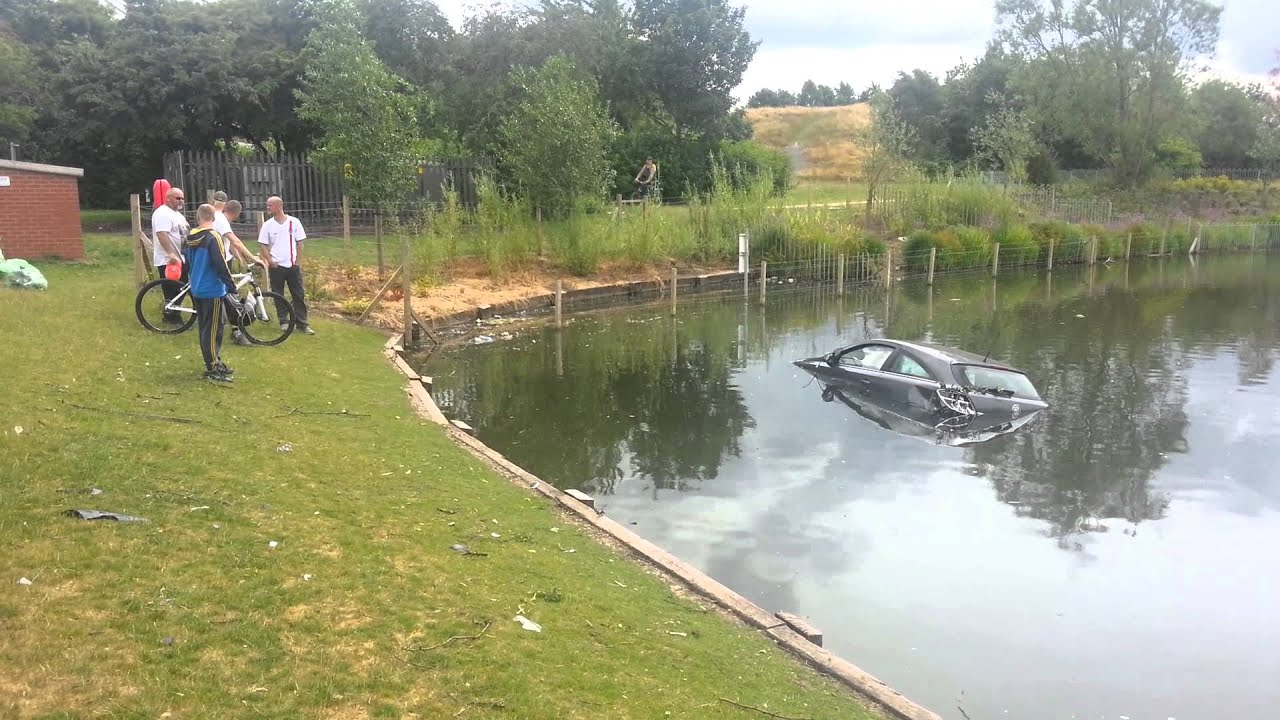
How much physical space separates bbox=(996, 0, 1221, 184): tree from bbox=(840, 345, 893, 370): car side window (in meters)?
42.6

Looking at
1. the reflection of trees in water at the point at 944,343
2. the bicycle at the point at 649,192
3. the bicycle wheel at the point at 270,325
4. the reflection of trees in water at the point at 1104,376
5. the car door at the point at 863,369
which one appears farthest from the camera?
the bicycle at the point at 649,192

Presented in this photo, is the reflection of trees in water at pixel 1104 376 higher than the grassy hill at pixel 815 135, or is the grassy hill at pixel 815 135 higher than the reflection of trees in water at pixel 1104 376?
the grassy hill at pixel 815 135

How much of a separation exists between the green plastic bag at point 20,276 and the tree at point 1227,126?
68730mm

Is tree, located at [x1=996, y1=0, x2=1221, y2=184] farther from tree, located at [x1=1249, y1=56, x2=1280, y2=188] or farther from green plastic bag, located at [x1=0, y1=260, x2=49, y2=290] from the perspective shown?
green plastic bag, located at [x1=0, y1=260, x2=49, y2=290]

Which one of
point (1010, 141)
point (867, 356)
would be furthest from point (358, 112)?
point (1010, 141)

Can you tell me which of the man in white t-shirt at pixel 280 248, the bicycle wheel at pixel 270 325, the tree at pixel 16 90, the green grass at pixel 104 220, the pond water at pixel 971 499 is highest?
the tree at pixel 16 90

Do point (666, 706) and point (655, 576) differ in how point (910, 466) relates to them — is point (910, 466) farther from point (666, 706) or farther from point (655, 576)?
point (666, 706)

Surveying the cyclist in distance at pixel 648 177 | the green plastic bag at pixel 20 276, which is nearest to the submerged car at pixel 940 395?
the green plastic bag at pixel 20 276

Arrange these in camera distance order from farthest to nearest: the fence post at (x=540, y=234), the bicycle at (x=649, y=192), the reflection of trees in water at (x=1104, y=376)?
1. the bicycle at (x=649, y=192)
2. the fence post at (x=540, y=234)
3. the reflection of trees in water at (x=1104, y=376)

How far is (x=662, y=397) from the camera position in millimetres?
17156

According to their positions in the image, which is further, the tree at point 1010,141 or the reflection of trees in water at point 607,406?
the tree at point 1010,141

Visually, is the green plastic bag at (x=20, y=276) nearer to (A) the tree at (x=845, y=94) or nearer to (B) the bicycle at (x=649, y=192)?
(B) the bicycle at (x=649, y=192)

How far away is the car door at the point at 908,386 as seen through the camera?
15.7 meters

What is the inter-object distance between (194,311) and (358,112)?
976 cm
